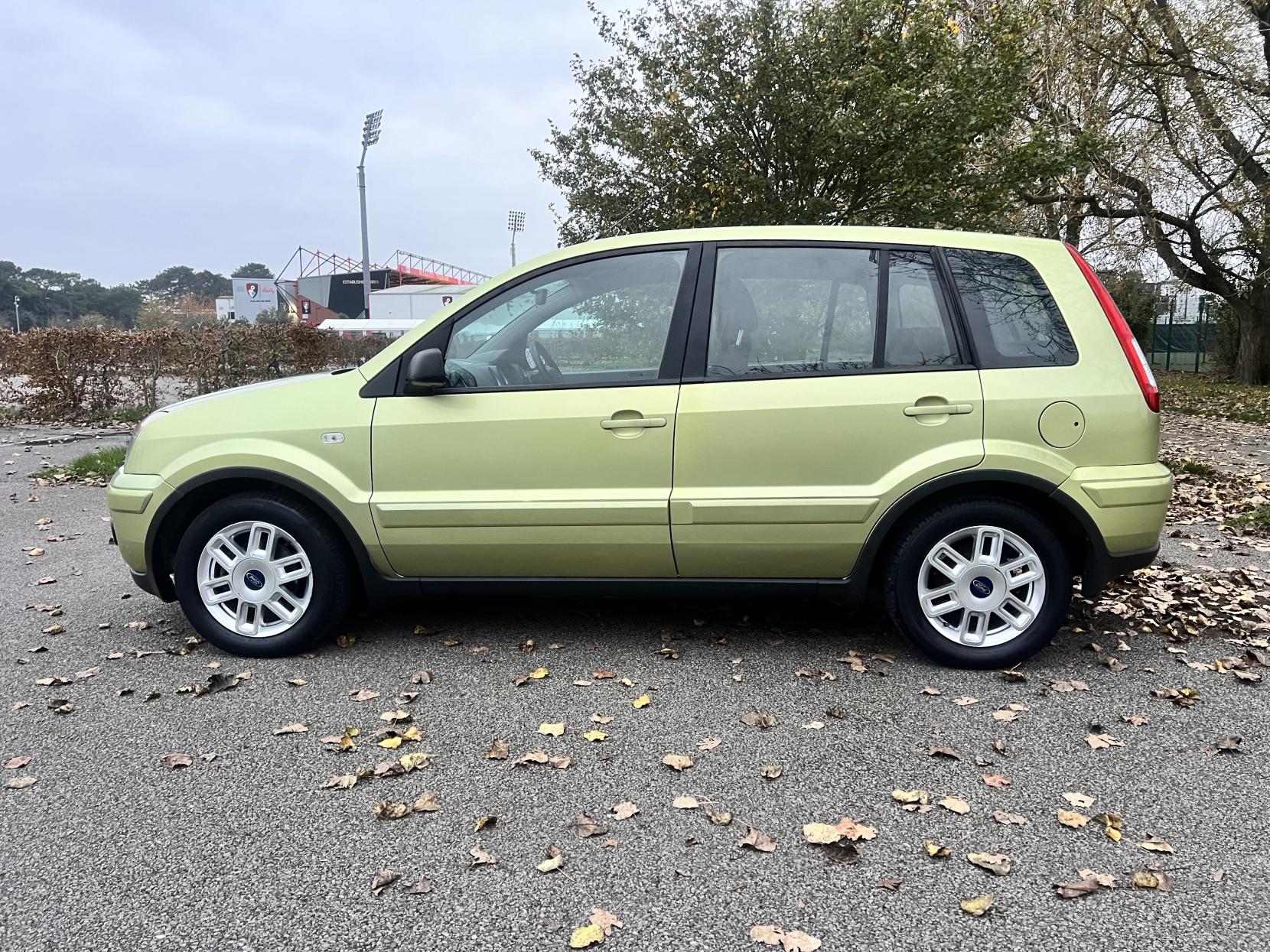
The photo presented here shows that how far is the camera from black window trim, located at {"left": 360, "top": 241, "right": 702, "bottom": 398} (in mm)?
3854

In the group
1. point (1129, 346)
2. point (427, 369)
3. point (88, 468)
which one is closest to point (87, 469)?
point (88, 468)

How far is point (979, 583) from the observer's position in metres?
3.81

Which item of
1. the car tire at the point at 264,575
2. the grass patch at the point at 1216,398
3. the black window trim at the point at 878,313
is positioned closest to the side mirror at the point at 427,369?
the car tire at the point at 264,575

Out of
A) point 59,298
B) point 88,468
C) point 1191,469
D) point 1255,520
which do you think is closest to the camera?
point 1255,520

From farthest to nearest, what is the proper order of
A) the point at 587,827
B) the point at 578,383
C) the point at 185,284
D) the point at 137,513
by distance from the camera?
the point at 185,284, the point at 137,513, the point at 578,383, the point at 587,827

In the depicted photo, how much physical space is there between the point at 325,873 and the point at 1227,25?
65.1 feet

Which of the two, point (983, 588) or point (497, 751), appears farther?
point (983, 588)

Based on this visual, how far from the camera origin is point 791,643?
420 centimetres

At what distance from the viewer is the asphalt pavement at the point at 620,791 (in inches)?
90.6

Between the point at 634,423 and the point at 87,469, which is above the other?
the point at 634,423

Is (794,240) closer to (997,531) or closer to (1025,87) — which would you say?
(997,531)

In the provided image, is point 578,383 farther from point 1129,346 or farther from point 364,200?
point 364,200

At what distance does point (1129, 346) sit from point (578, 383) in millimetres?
2262

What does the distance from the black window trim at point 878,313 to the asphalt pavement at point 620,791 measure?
4.07 ft
